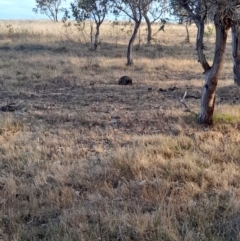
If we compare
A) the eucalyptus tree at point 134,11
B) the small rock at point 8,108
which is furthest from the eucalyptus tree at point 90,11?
the small rock at point 8,108

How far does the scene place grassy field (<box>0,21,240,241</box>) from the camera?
401cm

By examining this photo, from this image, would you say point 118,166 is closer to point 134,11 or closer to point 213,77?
point 213,77

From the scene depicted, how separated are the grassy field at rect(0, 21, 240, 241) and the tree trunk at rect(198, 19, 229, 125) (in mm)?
258

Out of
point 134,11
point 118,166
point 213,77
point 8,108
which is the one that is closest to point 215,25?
point 213,77

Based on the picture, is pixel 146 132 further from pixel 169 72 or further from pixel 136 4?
pixel 136 4

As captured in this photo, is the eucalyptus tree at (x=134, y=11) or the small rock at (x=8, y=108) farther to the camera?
the eucalyptus tree at (x=134, y=11)

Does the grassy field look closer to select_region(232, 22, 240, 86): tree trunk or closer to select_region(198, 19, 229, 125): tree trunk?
select_region(198, 19, 229, 125): tree trunk

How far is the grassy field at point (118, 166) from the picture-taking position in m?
4.01

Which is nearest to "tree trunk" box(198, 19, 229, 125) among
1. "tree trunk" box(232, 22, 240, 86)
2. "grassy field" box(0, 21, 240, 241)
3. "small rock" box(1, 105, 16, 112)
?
"grassy field" box(0, 21, 240, 241)

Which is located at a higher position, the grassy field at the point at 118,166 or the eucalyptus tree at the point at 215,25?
the eucalyptus tree at the point at 215,25

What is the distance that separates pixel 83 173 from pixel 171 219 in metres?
1.68

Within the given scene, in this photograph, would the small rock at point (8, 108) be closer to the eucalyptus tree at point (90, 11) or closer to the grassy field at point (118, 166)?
the grassy field at point (118, 166)

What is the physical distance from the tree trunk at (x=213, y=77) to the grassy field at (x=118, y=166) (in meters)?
0.26

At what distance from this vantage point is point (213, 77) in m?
7.66
